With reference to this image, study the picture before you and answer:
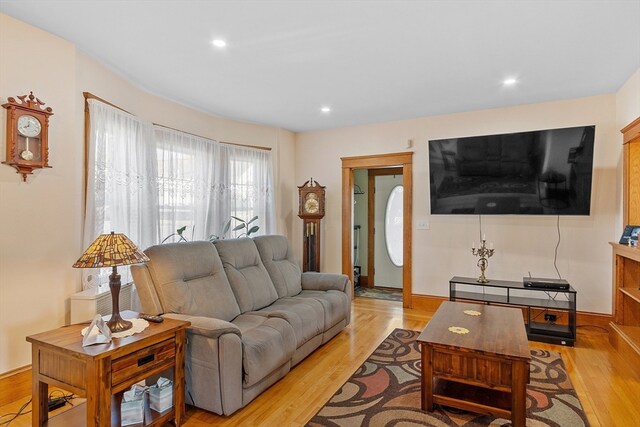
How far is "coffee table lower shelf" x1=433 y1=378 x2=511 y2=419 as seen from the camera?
217 cm

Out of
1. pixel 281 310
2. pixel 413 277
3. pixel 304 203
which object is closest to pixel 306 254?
pixel 304 203

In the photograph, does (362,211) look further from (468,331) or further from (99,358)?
(99,358)

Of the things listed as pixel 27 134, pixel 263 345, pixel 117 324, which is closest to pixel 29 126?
pixel 27 134

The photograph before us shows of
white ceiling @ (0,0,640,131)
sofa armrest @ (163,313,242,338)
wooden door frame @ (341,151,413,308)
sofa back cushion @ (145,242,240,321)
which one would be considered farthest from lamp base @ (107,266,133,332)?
wooden door frame @ (341,151,413,308)

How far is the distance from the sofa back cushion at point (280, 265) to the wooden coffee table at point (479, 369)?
5.40 ft

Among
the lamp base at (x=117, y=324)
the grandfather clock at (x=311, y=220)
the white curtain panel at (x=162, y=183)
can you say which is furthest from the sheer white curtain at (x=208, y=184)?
the lamp base at (x=117, y=324)

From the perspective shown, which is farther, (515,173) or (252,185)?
(252,185)

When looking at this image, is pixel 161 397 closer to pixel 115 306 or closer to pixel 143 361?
pixel 143 361

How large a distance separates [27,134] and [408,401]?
3208 millimetres

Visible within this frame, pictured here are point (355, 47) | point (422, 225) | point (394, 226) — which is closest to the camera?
point (355, 47)

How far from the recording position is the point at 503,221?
4309 millimetres

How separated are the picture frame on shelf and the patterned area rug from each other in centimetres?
124

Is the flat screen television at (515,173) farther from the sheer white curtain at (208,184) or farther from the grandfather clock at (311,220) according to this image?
the sheer white curtain at (208,184)

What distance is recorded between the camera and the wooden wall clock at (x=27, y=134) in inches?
91.8
